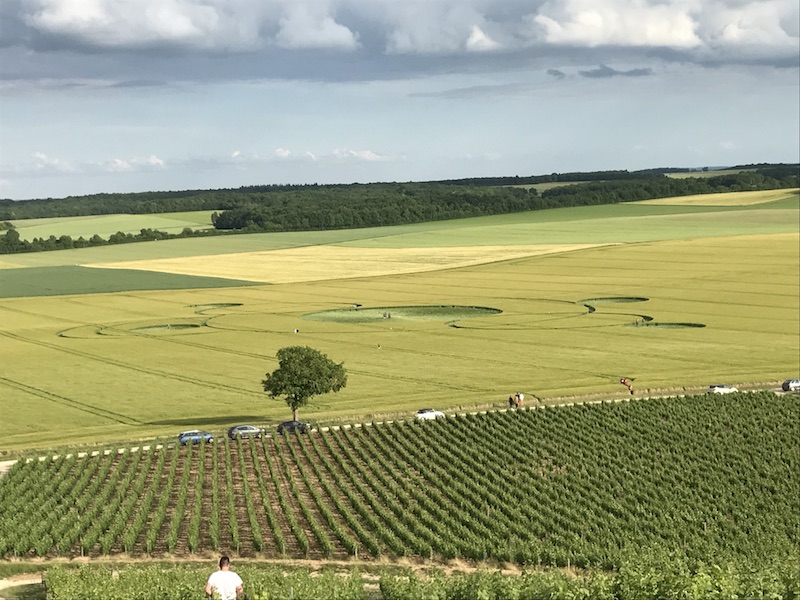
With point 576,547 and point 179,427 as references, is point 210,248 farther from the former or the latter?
point 576,547

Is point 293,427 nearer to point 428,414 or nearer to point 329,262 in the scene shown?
point 428,414

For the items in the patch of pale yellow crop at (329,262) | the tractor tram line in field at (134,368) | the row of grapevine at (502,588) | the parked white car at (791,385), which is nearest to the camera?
the row of grapevine at (502,588)

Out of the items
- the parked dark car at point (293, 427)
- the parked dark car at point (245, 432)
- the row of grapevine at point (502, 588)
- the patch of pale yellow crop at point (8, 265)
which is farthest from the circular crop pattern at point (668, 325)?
the patch of pale yellow crop at point (8, 265)

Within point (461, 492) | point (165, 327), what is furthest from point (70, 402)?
point (165, 327)

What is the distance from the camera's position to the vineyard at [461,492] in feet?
140

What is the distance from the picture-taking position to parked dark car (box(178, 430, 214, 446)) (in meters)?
61.0

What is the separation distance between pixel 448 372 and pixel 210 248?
113720 mm

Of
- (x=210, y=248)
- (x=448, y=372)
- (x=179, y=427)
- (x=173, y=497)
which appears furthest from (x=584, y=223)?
(x=173, y=497)

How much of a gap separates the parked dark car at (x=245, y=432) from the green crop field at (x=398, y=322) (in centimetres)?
291

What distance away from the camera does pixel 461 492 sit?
1989 inches

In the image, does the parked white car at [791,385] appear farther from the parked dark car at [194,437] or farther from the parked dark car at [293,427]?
the parked dark car at [194,437]

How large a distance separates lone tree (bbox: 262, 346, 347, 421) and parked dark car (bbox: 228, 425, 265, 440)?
4.12 meters

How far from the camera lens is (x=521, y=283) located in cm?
13538

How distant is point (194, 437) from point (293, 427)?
558 cm
